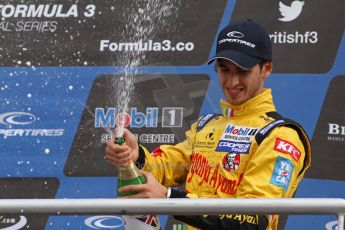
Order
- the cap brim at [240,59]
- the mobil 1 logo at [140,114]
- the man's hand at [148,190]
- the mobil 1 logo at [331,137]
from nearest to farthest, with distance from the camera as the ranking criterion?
the man's hand at [148,190]
the cap brim at [240,59]
the mobil 1 logo at [331,137]
the mobil 1 logo at [140,114]

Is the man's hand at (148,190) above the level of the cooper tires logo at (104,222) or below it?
below

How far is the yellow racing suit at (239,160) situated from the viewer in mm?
2334

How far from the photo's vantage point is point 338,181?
3631 mm

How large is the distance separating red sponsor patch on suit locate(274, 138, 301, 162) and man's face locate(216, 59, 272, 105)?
0.67ft

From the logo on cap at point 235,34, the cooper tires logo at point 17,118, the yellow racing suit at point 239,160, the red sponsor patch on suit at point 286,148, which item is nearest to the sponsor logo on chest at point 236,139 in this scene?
the yellow racing suit at point 239,160

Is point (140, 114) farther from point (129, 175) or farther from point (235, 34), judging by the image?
point (129, 175)

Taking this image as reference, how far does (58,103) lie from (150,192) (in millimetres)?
1681

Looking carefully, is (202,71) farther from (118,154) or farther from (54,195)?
(118,154)

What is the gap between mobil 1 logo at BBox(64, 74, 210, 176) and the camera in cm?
377

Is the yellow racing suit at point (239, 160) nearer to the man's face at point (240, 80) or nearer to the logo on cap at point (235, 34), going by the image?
the man's face at point (240, 80)

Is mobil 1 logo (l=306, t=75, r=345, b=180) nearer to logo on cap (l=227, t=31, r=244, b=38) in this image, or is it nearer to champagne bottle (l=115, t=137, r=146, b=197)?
logo on cap (l=227, t=31, r=244, b=38)

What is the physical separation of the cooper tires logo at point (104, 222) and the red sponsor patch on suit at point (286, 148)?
154cm

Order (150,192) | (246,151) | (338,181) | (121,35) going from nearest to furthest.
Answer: (150,192) < (246,151) < (338,181) < (121,35)

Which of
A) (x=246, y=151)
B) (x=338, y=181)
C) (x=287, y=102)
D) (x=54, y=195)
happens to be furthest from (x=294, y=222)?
(x=246, y=151)
